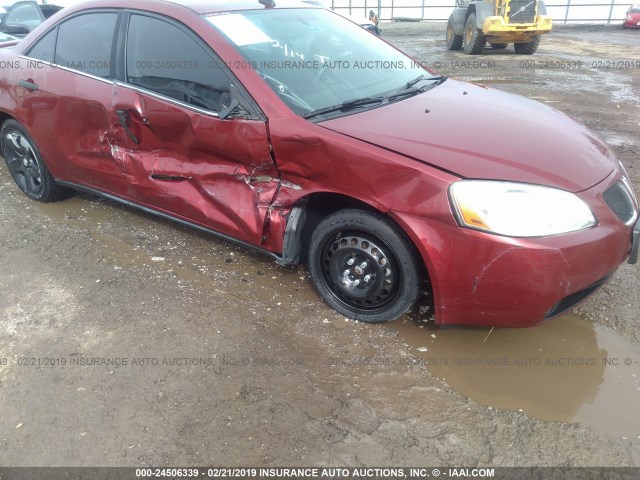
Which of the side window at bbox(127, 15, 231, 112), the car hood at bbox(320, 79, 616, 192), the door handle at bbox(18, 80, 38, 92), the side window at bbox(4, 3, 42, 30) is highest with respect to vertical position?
the side window at bbox(4, 3, 42, 30)

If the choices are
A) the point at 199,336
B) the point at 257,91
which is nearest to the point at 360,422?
the point at 199,336

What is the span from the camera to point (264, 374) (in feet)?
8.13

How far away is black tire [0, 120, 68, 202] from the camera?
13.7 feet

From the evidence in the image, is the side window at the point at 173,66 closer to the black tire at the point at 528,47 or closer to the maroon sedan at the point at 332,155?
the maroon sedan at the point at 332,155

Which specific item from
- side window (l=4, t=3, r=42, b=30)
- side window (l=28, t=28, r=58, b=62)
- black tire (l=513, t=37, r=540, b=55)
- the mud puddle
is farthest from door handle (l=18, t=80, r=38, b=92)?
black tire (l=513, t=37, r=540, b=55)

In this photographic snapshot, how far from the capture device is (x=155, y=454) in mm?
2072

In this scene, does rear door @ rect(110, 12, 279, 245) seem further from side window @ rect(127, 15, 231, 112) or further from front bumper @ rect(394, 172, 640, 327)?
front bumper @ rect(394, 172, 640, 327)

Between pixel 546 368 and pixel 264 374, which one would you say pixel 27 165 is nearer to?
pixel 264 374

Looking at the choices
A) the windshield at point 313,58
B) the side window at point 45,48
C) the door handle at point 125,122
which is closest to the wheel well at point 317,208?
the windshield at point 313,58

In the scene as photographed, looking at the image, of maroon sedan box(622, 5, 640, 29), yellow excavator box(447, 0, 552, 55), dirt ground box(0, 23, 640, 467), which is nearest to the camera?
dirt ground box(0, 23, 640, 467)

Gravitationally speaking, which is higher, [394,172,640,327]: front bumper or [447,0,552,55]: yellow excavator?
[447,0,552,55]: yellow excavator

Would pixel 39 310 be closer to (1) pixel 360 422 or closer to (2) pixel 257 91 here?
(2) pixel 257 91

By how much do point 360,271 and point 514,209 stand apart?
846mm

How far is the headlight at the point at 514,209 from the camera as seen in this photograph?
87.7 inches
